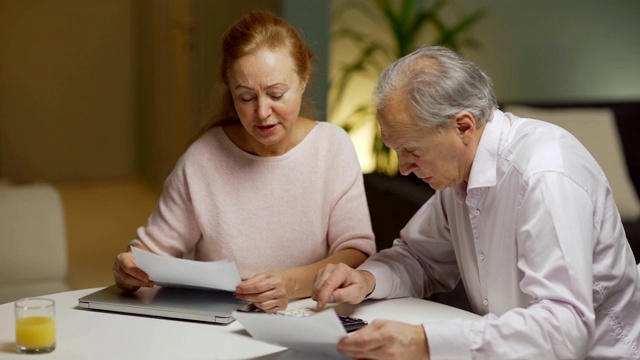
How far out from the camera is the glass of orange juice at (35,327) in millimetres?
1667

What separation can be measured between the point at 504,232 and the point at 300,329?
0.47 meters

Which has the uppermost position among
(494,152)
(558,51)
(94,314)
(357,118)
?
(558,51)

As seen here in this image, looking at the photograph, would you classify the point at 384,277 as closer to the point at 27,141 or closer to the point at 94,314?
the point at 94,314

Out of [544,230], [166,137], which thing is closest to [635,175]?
[166,137]

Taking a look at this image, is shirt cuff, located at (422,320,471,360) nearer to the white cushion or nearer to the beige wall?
the white cushion

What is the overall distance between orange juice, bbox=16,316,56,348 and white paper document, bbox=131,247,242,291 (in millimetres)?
236

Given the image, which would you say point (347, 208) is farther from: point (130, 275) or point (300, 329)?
point (300, 329)

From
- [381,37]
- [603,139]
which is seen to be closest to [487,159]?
[603,139]

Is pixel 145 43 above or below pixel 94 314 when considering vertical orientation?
above

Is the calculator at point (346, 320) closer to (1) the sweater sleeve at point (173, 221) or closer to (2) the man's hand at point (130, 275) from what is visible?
(2) the man's hand at point (130, 275)

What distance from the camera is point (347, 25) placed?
4824 millimetres

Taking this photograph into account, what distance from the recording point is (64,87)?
444cm

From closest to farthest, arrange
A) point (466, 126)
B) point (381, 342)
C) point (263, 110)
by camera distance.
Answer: point (381, 342) → point (466, 126) → point (263, 110)

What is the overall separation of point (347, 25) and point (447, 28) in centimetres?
50
